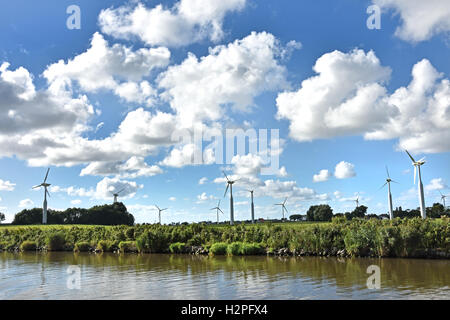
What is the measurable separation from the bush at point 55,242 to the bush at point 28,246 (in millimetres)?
3444

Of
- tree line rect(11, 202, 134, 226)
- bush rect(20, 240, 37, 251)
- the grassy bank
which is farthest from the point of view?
tree line rect(11, 202, 134, 226)

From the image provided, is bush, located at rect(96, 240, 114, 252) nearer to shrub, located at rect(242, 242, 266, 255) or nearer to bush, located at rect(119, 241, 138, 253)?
bush, located at rect(119, 241, 138, 253)

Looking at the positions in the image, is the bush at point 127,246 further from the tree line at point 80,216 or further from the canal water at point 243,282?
the tree line at point 80,216

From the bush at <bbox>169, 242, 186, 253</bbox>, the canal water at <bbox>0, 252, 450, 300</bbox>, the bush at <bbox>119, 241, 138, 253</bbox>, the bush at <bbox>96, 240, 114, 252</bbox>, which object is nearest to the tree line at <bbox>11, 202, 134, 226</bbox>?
the bush at <bbox>96, 240, 114, 252</bbox>

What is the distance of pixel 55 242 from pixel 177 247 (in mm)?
21220

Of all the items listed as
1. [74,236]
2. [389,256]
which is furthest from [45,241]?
[389,256]

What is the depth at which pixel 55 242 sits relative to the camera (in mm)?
57000

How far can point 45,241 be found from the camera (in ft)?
192

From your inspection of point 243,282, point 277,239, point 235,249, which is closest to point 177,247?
point 235,249

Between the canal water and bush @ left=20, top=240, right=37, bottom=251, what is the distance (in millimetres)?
30722

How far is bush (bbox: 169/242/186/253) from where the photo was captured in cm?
4619

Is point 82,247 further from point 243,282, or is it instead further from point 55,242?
point 243,282

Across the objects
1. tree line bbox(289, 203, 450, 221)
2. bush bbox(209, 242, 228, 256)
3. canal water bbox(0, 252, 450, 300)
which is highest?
tree line bbox(289, 203, 450, 221)
